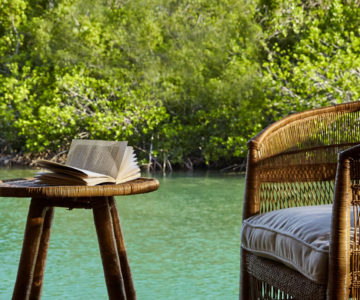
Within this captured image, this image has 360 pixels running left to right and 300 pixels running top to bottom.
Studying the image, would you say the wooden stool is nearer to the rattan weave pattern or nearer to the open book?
the open book

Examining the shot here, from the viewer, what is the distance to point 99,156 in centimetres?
175

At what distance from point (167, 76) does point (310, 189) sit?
721 cm

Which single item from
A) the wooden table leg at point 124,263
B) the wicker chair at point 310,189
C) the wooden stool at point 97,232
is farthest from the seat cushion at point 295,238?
the wooden table leg at point 124,263

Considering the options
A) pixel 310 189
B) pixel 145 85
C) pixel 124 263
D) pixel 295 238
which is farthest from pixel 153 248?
pixel 145 85

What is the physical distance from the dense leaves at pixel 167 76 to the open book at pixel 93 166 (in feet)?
19.9

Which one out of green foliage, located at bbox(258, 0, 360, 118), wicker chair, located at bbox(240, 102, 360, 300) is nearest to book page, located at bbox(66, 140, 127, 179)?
wicker chair, located at bbox(240, 102, 360, 300)

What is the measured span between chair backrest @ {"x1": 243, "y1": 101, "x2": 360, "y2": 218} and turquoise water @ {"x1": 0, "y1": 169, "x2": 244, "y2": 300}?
1.65 ft

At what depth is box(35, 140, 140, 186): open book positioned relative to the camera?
160 centimetres

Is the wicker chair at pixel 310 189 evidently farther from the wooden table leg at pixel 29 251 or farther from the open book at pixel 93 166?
the wooden table leg at pixel 29 251

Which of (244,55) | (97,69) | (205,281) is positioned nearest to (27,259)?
(205,281)

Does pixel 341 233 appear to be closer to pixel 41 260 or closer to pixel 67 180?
pixel 67 180

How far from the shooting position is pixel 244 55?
8.51 metres

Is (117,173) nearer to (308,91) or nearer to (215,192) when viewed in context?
(215,192)

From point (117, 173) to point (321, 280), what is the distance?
2.14 feet
